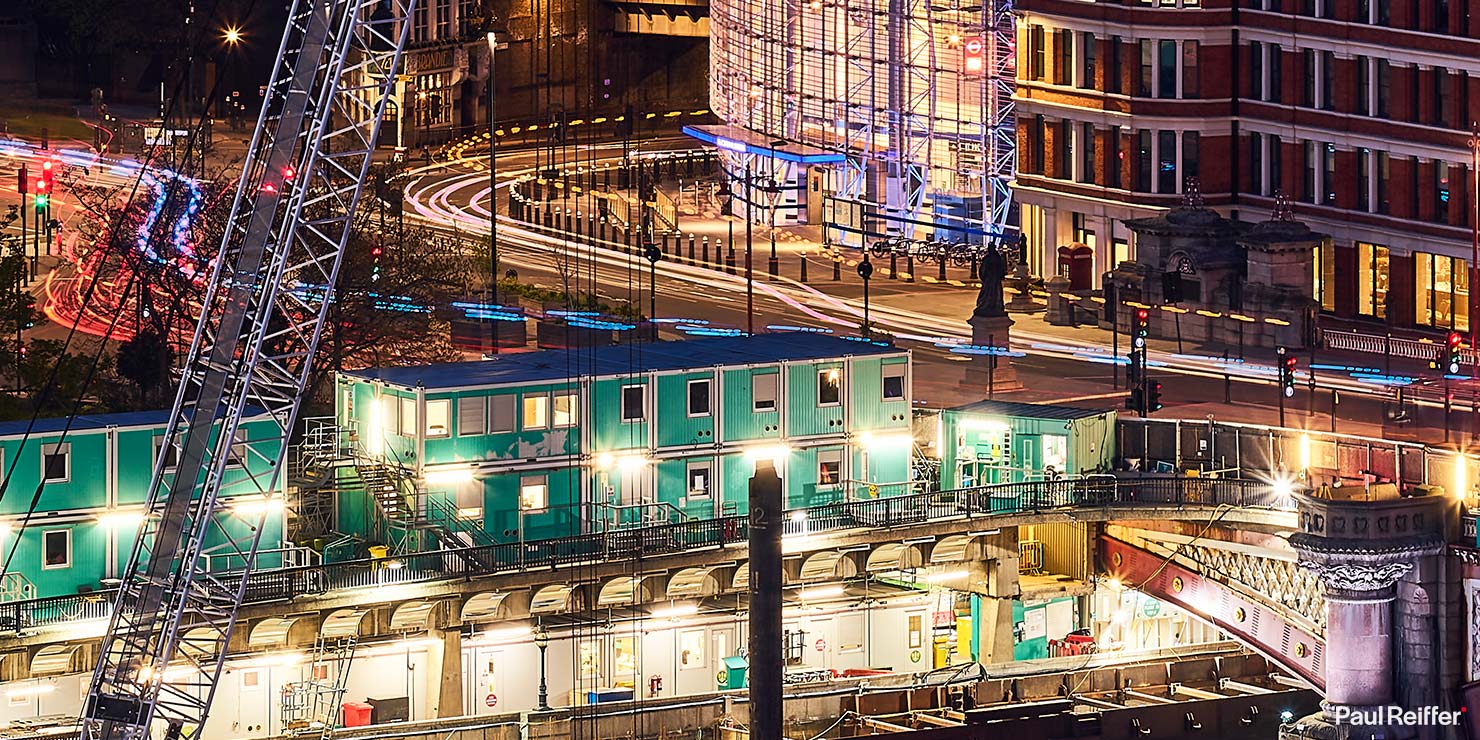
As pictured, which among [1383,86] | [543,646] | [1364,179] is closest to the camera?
[543,646]

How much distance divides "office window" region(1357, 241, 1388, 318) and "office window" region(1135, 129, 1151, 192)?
1231 centimetres

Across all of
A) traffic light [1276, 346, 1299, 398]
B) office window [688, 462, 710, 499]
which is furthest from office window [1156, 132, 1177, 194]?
office window [688, 462, 710, 499]

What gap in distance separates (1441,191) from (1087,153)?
2115 cm

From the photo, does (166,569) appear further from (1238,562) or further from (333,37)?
(1238,562)

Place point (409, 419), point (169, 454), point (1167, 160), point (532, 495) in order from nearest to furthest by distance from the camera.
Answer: point (169, 454) → point (409, 419) → point (532, 495) → point (1167, 160)

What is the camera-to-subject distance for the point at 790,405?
450ft

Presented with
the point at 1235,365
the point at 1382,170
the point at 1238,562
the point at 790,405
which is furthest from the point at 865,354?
the point at 1382,170

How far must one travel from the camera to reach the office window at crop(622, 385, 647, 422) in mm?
134125

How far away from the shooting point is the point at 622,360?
138625mm

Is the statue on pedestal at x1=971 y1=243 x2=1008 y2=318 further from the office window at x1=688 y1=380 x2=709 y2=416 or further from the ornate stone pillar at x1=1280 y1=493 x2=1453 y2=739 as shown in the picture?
the ornate stone pillar at x1=1280 y1=493 x2=1453 y2=739

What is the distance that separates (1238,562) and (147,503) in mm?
36562

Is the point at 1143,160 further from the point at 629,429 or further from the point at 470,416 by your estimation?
the point at 470,416

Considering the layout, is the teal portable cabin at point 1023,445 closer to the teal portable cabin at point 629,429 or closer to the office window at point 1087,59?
the teal portable cabin at point 629,429

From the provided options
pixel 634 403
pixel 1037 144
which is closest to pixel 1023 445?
pixel 634 403
